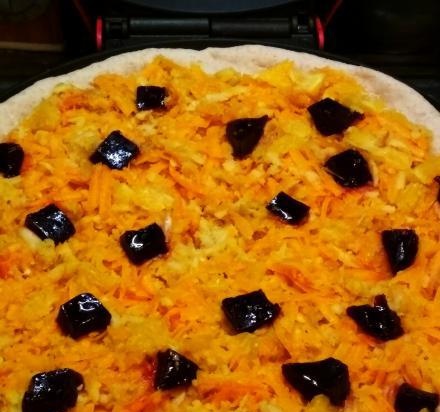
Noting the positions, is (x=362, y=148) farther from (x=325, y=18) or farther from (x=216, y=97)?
(x=325, y=18)

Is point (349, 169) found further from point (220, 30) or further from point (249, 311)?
point (220, 30)

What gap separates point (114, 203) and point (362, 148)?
3.34ft

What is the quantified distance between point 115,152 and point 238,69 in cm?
76

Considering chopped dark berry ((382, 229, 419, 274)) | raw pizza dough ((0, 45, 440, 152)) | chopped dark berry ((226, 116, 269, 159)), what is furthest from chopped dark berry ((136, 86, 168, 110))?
chopped dark berry ((382, 229, 419, 274))

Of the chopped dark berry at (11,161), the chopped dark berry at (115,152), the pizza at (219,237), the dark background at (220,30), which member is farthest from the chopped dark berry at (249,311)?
the dark background at (220,30)

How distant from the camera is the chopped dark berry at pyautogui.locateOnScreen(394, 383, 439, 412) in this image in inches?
102

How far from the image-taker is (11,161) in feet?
10.6

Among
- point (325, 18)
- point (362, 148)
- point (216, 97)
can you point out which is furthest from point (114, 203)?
point (325, 18)

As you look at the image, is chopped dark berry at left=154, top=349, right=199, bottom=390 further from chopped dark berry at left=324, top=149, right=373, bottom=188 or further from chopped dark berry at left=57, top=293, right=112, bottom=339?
chopped dark berry at left=324, top=149, right=373, bottom=188

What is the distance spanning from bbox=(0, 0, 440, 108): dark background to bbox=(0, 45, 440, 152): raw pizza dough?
7 cm

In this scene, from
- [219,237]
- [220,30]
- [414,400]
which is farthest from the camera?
[220,30]

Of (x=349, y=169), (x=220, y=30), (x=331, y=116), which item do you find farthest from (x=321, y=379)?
(x=220, y=30)

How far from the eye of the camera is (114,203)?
125 inches

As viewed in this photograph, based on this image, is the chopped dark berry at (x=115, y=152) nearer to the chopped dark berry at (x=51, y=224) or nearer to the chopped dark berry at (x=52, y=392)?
the chopped dark berry at (x=51, y=224)
